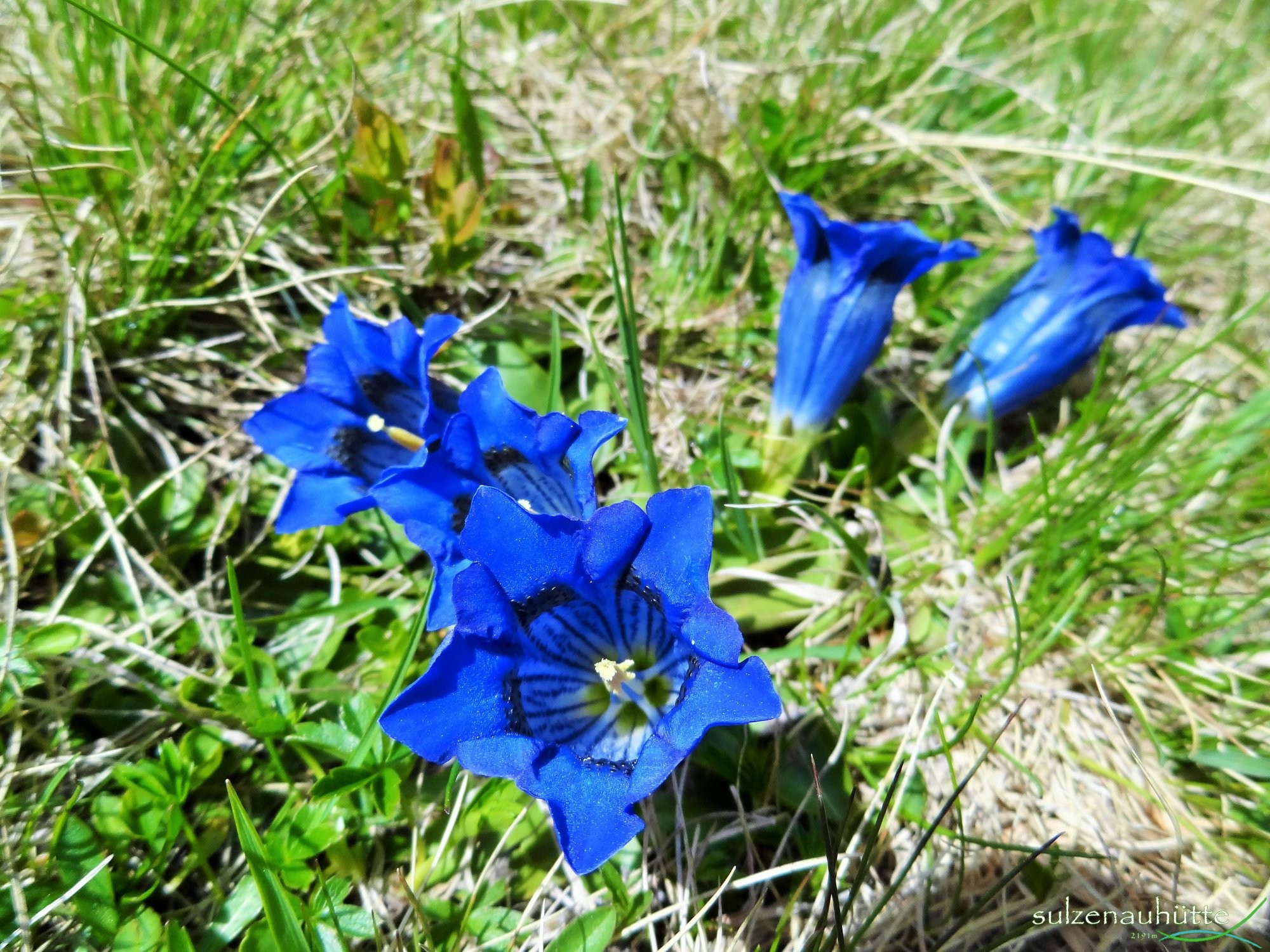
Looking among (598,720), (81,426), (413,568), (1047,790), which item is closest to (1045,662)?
(1047,790)

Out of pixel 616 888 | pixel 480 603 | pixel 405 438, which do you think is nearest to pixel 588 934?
pixel 616 888

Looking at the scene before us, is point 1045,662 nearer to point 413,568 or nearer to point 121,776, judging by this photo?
point 413,568

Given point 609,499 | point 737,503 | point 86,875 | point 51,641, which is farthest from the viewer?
point 609,499

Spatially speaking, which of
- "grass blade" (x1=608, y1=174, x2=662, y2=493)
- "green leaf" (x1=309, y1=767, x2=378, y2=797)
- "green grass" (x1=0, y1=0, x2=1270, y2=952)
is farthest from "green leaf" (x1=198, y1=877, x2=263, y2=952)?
"grass blade" (x1=608, y1=174, x2=662, y2=493)

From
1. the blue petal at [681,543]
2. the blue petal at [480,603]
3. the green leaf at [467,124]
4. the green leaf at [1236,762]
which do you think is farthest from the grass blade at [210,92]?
the green leaf at [1236,762]

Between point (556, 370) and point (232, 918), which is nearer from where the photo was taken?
point (232, 918)

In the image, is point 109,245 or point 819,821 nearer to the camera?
point 819,821

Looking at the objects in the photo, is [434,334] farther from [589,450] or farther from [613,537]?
[613,537]
